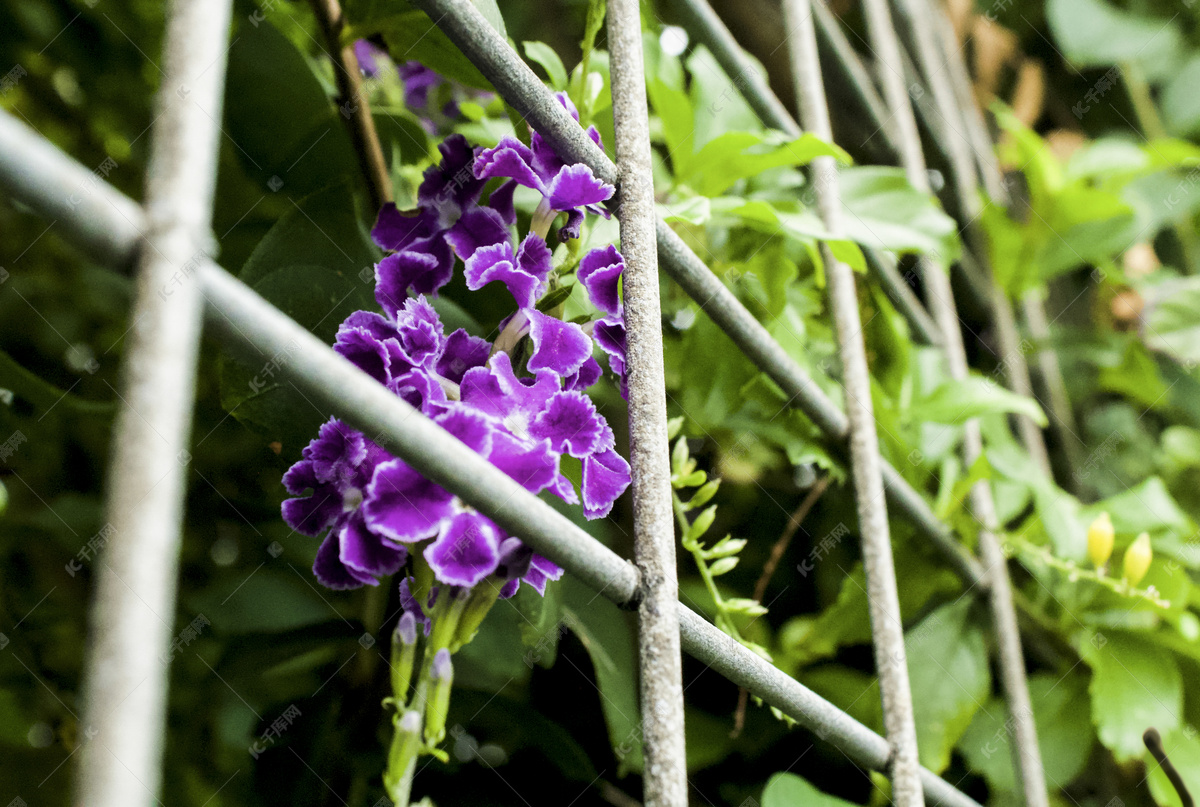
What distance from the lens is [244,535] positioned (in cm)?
68

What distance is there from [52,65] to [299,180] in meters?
0.39

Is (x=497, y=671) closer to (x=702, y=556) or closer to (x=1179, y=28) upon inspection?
(x=702, y=556)

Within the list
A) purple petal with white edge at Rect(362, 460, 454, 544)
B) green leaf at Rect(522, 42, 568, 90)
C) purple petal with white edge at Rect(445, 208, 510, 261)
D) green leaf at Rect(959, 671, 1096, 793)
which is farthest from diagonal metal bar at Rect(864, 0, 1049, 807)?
purple petal with white edge at Rect(362, 460, 454, 544)

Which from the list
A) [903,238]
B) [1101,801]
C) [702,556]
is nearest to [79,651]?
[702,556]

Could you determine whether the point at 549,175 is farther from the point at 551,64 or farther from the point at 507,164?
the point at 551,64

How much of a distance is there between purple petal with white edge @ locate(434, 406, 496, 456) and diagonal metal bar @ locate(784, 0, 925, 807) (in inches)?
15.7

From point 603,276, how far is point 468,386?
93mm

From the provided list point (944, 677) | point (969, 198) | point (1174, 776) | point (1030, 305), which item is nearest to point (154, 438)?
point (944, 677)

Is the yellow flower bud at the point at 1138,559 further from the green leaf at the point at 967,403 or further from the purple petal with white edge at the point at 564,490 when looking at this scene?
the purple petal with white edge at the point at 564,490

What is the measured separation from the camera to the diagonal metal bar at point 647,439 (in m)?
0.34

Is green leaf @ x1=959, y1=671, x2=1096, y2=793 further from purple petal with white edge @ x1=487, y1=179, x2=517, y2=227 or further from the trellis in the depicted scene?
purple petal with white edge @ x1=487, y1=179, x2=517, y2=227

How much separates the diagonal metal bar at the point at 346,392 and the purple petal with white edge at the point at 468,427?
4 centimetres

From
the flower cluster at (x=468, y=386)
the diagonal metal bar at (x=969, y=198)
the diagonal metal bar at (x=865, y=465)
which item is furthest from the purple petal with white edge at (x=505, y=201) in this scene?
the diagonal metal bar at (x=969, y=198)

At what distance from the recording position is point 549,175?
0.44 m
